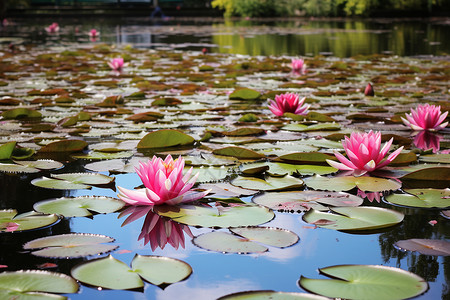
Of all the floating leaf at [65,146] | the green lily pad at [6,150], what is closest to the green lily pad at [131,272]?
the green lily pad at [6,150]

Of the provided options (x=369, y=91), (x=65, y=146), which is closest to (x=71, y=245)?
(x=65, y=146)

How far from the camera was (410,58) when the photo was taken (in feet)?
19.4

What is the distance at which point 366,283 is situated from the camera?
0.95m

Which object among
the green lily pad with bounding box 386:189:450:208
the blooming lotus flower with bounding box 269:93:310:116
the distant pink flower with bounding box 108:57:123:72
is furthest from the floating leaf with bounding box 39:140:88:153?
the distant pink flower with bounding box 108:57:123:72

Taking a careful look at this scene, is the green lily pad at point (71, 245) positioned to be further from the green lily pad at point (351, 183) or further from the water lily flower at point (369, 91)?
the water lily flower at point (369, 91)

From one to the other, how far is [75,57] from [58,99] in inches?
129

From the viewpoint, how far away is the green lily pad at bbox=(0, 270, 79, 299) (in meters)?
0.91

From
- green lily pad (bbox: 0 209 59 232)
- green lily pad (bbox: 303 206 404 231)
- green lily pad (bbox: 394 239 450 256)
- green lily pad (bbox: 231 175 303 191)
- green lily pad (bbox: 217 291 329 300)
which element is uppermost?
green lily pad (bbox: 231 175 303 191)

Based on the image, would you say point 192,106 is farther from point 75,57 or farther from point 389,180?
point 75,57

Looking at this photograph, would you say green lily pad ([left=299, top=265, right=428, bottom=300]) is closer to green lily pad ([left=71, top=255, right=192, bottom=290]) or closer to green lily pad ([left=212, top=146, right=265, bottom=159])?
green lily pad ([left=71, top=255, right=192, bottom=290])

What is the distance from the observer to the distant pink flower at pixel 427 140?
2.06m

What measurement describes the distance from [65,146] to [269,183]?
2.79 feet

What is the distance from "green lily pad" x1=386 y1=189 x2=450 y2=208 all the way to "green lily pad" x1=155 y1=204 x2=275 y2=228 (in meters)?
0.36

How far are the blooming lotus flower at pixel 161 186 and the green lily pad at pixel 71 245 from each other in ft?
0.60
